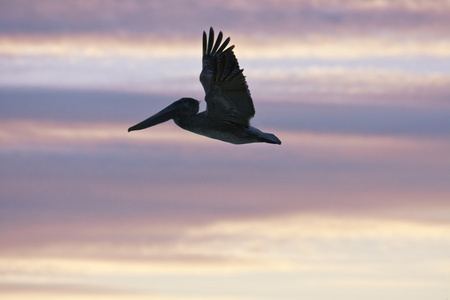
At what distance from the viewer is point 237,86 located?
60.4 ft

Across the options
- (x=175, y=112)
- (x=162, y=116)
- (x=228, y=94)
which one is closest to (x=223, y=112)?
(x=228, y=94)

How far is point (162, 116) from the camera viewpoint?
20.0 metres

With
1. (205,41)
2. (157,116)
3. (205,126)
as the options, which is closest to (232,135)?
(205,126)

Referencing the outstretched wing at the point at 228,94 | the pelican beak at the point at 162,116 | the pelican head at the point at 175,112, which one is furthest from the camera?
the pelican beak at the point at 162,116

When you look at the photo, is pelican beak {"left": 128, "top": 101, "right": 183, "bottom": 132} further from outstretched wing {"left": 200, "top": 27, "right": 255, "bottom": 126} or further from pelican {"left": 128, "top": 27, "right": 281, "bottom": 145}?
outstretched wing {"left": 200, "top": 27, "right": 255, "bottom": 126}

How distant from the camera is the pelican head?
64.3ft

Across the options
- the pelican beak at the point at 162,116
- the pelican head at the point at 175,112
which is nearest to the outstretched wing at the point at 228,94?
the pelican head at the point at 175,112

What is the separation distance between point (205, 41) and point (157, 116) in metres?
3.17

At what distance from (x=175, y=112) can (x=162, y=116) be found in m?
0.43

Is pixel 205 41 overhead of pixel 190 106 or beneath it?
overhead

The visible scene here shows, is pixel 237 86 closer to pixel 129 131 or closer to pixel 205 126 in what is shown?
pixel 205 126

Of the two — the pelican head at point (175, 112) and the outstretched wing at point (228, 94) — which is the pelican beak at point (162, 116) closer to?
the pelican head at point (175, 112)

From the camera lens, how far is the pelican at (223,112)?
1831 cm

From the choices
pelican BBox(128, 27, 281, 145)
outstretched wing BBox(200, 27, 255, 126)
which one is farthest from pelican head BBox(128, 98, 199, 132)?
outstretched wing BBox(200, 27, 255, 126)
